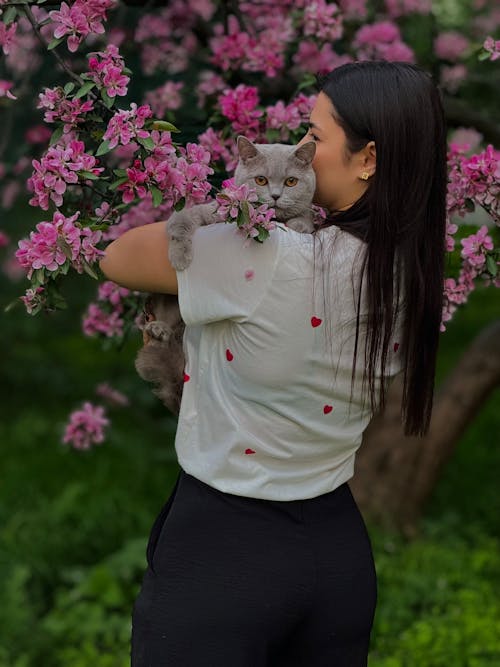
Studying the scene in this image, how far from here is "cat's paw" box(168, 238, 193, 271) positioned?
75.1 inches

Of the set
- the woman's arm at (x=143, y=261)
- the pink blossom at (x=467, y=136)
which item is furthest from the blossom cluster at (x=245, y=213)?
the pink blossom at (x=467, y=136)

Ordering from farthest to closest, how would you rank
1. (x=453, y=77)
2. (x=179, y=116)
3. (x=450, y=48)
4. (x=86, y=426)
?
(x=450, y=48) < (x=453, y=77) < (x=179, y=116) < (x=86, y=426)

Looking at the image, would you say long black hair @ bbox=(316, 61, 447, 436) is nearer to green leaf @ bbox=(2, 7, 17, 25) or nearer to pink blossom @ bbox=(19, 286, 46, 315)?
pink blossom @ bbox=(19, 286, 46, 315)

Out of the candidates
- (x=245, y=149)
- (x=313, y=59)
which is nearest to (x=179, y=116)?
(x=313, y=59)

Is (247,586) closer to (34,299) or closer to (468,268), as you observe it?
(34,299)

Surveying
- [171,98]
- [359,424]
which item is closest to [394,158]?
[359,424]

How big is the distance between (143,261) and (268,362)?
0.32m

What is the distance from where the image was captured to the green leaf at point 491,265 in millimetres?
2412

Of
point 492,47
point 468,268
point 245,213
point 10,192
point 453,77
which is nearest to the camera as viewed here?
point 245,213

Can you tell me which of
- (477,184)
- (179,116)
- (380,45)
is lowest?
(179,116)

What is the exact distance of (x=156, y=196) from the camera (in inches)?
80.9

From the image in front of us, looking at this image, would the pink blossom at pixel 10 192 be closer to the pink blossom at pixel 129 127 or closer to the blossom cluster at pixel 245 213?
the pink blossom at pixel 129 127

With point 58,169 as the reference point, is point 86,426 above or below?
below

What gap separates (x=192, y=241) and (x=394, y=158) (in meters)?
0.42
